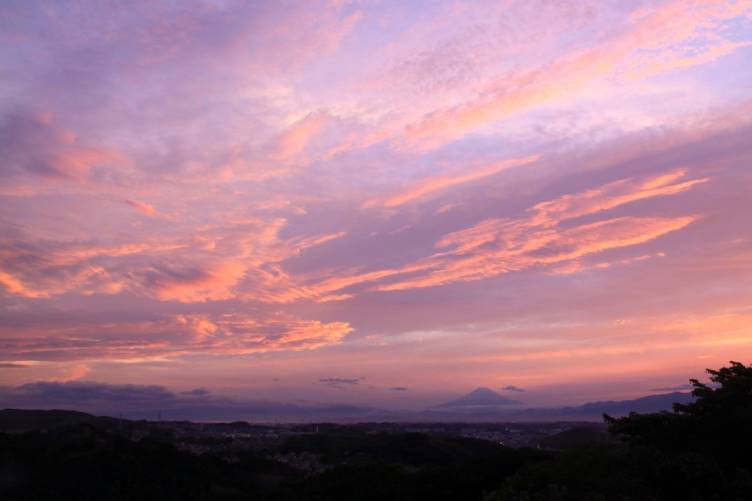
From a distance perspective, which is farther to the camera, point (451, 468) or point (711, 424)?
point (451, 468)

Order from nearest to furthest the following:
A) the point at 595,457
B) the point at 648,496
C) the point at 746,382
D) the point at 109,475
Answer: the point at 648,496, the point at 595,457, the point at 746,382, the point at 109,475

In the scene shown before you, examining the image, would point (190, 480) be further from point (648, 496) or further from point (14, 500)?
point (648, 496)

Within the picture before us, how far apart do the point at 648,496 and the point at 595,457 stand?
128 inches

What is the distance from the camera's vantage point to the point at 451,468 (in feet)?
98.7

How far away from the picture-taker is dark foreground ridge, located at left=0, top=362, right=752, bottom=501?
61.9 feet

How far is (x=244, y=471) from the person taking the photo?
45156mm

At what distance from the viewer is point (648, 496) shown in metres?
17.9

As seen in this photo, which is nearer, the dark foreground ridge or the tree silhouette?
the dark foreground ridge

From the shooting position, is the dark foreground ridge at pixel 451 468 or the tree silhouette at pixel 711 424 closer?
the dark foreground ridge at pixel 451 468

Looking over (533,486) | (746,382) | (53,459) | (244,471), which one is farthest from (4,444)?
(746,382)

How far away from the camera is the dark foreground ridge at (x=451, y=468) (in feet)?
61.9

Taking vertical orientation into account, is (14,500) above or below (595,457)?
below

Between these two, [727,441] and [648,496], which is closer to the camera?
[648,496]

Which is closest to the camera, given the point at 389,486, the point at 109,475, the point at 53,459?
the point at 389,486
